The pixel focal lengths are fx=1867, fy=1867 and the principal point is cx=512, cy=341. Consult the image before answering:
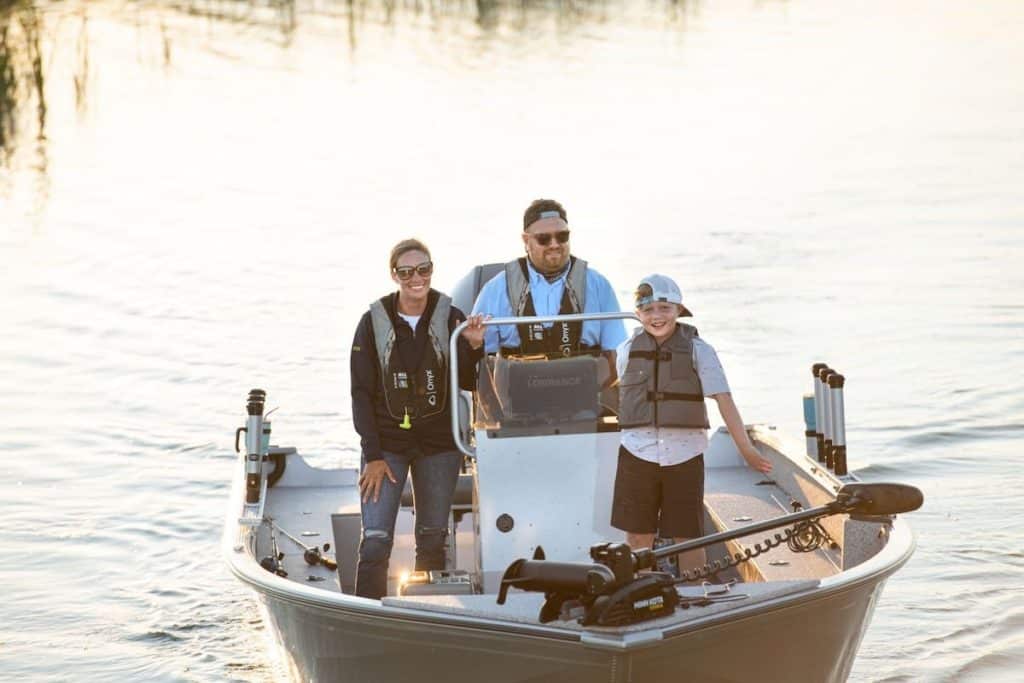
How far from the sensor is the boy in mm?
7188

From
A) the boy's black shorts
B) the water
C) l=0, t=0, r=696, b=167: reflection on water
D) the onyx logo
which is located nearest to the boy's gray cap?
the boy's black shorts

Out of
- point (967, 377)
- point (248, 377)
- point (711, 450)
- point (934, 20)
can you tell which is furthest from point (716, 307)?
point (934, 20)

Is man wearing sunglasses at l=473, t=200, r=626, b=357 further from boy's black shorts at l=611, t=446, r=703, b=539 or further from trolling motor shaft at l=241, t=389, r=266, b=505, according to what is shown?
trolling motor shaft at l=241, t=389, r=266, b=505

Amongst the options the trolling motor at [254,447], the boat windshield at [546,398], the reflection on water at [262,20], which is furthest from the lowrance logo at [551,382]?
the reflection on water at [262,20]

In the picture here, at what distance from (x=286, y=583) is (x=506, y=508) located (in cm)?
95

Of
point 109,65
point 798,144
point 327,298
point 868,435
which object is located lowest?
point 868,435

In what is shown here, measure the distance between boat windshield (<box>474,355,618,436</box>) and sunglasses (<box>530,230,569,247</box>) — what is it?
0.51m

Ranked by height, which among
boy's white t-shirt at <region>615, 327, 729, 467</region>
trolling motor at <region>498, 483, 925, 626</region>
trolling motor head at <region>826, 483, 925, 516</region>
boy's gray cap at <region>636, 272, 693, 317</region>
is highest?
boy's gray cap at <region>636, 272, 693, 317</region>

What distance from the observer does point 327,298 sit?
18156 mm

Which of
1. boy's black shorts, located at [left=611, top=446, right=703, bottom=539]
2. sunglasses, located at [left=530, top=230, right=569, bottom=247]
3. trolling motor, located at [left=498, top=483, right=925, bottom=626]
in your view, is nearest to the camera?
trolling motor, located at [left=498, top=483, right=925, bottom=626]

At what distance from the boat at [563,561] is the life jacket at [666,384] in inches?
18.5

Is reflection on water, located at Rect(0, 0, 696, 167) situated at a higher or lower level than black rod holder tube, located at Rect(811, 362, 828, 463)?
higher

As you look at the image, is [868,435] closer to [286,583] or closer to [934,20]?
[286,583]

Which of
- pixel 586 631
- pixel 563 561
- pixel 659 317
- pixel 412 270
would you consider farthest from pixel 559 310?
pixel 586 631
